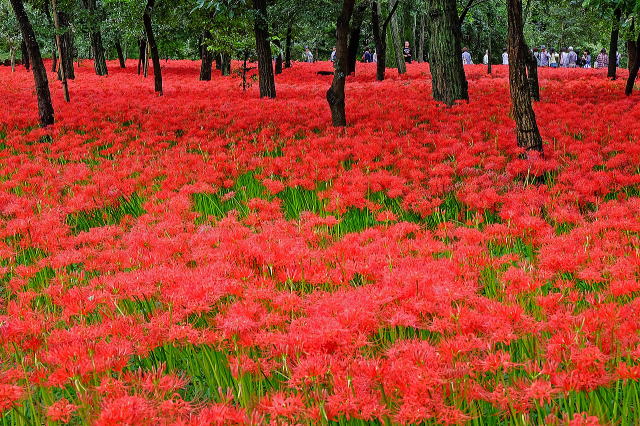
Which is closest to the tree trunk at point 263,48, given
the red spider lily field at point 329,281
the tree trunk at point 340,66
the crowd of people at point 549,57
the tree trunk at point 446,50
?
the tree trunk at point 340,66

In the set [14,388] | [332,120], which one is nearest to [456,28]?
[332,120]

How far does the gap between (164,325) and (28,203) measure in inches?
175

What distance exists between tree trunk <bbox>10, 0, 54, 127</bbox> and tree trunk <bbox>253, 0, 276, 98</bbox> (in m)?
5.02

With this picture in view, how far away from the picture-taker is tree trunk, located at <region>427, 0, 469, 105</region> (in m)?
11.9

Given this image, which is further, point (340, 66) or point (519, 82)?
point (340, 66)

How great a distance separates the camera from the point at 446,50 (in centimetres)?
1208

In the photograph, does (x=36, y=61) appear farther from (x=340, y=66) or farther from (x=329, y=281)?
(x=329, y=281)

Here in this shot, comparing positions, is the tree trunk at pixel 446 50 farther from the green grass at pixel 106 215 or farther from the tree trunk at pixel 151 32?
the tree trunk at pixel 151 32

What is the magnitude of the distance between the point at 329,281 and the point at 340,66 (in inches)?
277

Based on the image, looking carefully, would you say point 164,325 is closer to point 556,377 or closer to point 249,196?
point 556,377

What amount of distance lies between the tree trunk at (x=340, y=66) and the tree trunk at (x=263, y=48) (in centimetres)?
380

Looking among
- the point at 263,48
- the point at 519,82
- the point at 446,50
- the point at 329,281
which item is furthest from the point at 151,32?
the point at 329,281

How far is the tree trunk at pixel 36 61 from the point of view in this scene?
Answer: 11.4 meters

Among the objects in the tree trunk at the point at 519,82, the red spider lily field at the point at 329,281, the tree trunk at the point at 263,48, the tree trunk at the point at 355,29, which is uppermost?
the tree trunk at the point at 355,29
